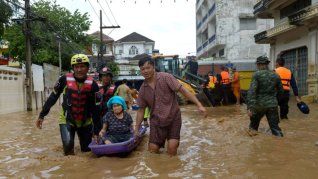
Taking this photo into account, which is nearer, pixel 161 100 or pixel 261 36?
pixel 161 100

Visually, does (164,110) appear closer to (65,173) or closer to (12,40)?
(65,173)

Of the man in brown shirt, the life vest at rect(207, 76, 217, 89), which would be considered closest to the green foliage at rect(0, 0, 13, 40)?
the life vest at rect(207, 76, 217, 89)

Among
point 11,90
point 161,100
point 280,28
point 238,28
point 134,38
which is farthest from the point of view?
point 134,38

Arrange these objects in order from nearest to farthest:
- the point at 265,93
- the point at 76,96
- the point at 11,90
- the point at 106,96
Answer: the point at 76,96
the point at 265,93
the point at 106,96
the point at 11,90

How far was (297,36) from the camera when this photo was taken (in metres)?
20.8

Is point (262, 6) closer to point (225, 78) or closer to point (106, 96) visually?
point (225, 78)

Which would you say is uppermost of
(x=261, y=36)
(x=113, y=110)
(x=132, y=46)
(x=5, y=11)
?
(x=132, y=46)

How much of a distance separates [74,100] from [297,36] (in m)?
17.1

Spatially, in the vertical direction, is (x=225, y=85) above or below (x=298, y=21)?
below

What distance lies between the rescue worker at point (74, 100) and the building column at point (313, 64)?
13.5 m

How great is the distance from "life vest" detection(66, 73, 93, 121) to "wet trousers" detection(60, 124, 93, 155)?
195mm

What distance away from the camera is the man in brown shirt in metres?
5.89

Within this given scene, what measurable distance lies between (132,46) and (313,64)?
64050 millimetres

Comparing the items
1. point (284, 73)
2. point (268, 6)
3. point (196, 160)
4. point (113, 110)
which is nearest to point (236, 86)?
point (284, 73)
